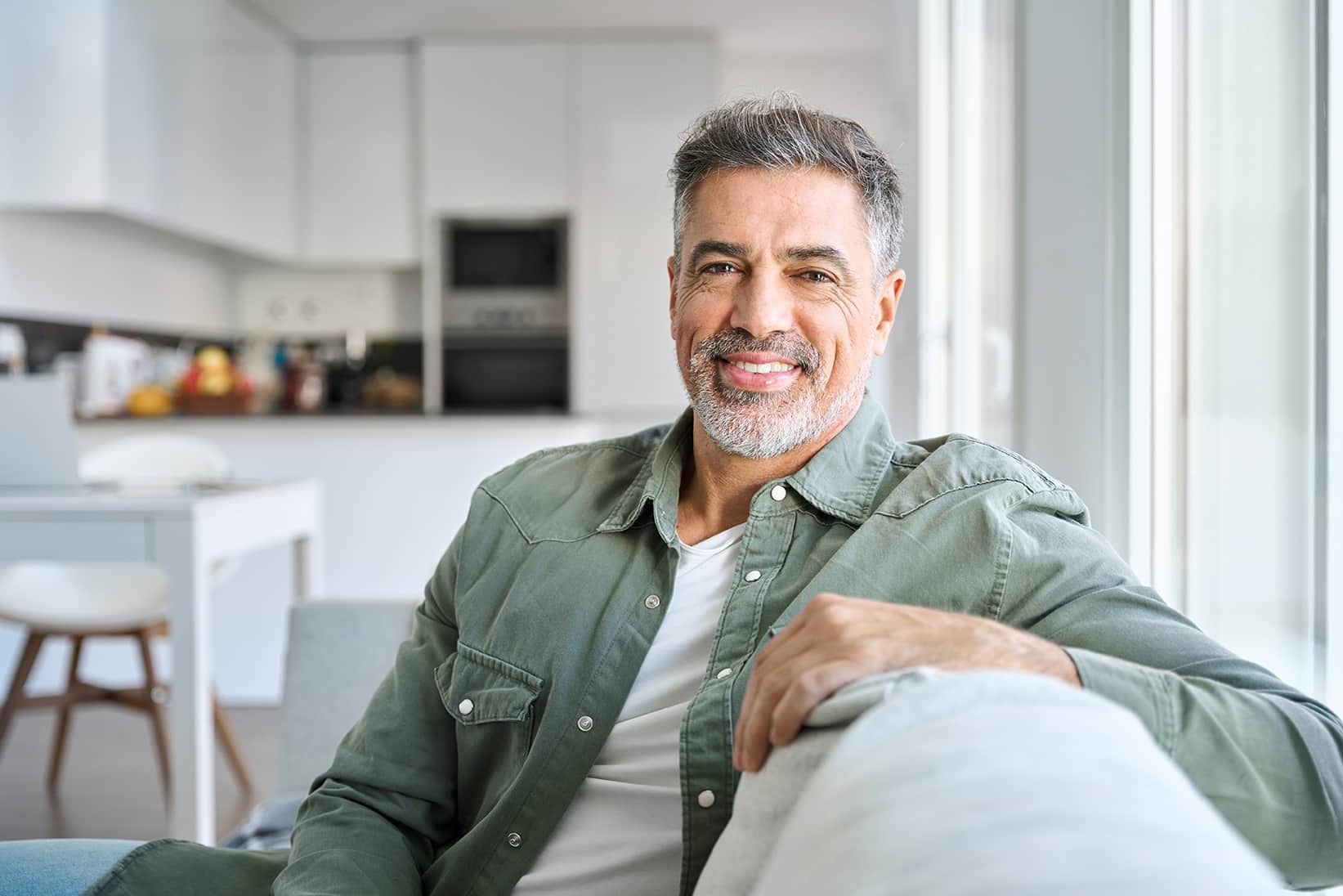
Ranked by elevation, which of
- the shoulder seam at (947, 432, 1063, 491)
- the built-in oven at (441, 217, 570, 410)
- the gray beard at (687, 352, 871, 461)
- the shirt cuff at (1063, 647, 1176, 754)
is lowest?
the shirt cuff at (1063, 647, 1176, 754)

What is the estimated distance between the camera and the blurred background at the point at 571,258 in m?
1.17

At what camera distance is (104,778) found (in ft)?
11.0

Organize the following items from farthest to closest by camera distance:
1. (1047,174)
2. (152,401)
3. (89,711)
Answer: (152,401), (89,711), (1047,174)

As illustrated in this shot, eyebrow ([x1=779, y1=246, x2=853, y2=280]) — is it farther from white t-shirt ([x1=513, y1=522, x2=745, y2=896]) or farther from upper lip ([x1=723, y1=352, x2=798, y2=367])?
white t-shirt ([x1=513, y1=522, x2=745, y2=896])

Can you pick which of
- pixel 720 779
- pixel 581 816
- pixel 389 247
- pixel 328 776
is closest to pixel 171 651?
pixel 328 776

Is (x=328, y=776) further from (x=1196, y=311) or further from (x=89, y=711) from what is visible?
(x=89, y=711)

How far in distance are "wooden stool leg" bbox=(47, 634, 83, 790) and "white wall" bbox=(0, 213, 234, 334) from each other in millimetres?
1702

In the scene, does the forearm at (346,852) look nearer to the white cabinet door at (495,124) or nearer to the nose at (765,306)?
the nose at (765,306)

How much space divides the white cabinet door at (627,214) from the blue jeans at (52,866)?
4.76 meters

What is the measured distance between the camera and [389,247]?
6.04 m

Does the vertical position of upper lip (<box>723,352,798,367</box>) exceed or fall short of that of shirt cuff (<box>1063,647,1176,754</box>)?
it exceeds it

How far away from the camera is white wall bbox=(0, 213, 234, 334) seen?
14.6ft

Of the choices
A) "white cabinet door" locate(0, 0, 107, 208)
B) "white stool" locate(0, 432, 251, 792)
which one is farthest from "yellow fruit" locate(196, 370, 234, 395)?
"white stool" locate(0, 432, 251, 792)

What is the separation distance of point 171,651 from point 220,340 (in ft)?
13.3
